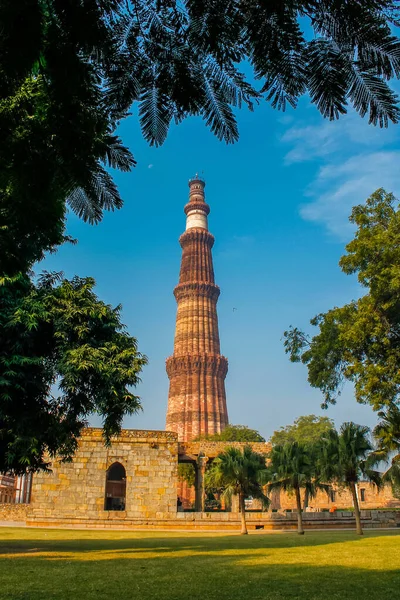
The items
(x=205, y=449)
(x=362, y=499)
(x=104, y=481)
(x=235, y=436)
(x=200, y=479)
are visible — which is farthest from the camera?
(x=235, y=436)

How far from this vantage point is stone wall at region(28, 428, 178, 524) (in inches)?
1008

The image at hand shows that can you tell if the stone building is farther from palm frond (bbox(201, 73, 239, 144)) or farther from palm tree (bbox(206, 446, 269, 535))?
palm frond (bbox(201, 73, 239, 144))

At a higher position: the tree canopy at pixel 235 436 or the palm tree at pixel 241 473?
the tree canopy at pixel 235 436

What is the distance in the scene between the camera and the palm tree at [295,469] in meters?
21.2

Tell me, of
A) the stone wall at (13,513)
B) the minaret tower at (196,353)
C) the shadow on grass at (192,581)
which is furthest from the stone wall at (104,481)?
the minaret tower at (196,353)

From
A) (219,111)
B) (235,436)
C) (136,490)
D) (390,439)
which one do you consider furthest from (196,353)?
(219,111)

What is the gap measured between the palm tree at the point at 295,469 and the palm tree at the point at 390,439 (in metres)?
3.08

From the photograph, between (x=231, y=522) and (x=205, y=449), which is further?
(x=205, y=449)

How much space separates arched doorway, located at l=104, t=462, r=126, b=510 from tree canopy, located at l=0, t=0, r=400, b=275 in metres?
35.0

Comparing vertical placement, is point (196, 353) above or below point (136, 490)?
above

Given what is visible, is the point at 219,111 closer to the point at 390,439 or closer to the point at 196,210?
the point at 390,439

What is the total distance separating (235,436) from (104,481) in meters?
26.6

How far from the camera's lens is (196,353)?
5738 cm

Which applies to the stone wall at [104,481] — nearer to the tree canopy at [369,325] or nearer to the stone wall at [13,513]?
the stone wall at [13,513]
